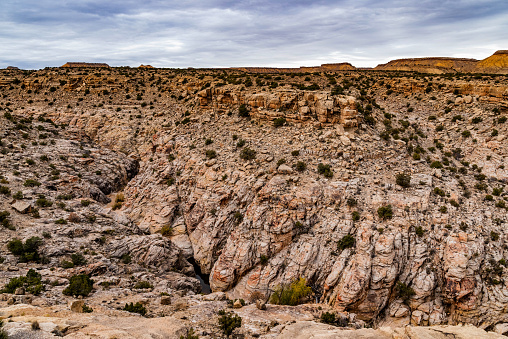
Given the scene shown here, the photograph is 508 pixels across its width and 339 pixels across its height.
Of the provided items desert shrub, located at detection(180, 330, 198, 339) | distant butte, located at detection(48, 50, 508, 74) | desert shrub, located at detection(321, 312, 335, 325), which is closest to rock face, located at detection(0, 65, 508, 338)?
desert shrub, located at detection(180, 330, 198, 339)

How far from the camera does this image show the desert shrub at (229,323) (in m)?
12.7

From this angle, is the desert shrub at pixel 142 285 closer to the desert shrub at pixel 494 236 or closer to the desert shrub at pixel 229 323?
the desert shrub at pixel 229 323

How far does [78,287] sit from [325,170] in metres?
19.6

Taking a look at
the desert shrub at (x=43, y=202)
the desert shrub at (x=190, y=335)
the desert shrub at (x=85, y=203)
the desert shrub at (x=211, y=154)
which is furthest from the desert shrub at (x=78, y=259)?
the desert shrub at (x=211, y=154)

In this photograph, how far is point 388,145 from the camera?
25562mm

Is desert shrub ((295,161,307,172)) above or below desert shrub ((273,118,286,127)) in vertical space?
below

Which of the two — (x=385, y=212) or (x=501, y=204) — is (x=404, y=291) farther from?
(x=501, y=204)

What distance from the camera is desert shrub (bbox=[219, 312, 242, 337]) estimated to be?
12664mm

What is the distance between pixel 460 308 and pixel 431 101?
25.4 m

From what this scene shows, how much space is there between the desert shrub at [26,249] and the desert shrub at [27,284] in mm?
2257

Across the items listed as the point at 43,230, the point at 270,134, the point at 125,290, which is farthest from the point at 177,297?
the point at 270,134

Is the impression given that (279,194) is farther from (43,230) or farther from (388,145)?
(43,230)

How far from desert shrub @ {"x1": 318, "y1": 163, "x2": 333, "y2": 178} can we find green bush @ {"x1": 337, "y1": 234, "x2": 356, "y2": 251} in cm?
579

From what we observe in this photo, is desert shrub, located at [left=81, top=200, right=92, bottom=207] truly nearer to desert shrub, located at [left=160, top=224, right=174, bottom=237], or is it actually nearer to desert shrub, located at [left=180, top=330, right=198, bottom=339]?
desert shrub, located at [left=160, top=224, right=174, bottom=237]
